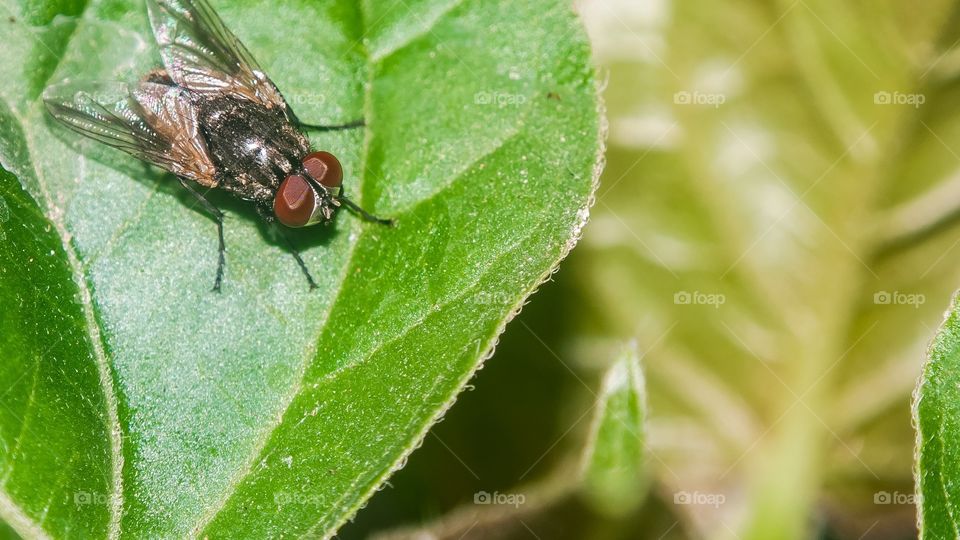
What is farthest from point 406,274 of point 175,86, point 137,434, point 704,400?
point 704,400

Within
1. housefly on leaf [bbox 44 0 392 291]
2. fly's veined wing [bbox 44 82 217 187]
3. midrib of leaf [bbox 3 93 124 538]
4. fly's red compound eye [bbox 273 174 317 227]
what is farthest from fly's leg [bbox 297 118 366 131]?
midrib of leaf [bbox 3 93 124 538]

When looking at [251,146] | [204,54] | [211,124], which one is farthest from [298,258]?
[204,54]

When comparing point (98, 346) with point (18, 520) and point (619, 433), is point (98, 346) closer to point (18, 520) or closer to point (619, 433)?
point (18, 520)

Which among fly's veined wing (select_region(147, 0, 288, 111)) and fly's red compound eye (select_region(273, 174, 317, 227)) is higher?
fly's veined wing (select_region(147, 0, 288, 111))

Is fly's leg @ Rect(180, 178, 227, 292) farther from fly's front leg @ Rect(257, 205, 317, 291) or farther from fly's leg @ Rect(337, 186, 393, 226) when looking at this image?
fly's leg @ Rect(337, 186, 393, 226)

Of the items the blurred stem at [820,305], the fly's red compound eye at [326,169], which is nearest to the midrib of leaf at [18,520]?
the fly's red compound eye at [326,169]

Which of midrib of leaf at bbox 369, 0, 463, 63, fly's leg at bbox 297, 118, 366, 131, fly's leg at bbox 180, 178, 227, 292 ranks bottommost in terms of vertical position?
fly's leg at bbox 180, 178, 227, 292
